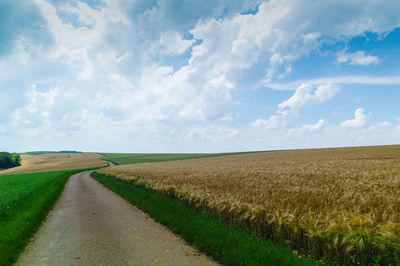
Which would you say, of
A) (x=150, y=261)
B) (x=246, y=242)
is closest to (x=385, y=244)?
(x=246, y=242)

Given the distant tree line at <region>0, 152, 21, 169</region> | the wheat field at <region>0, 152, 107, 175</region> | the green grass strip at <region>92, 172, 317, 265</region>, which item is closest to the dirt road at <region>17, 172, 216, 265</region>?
the green grass strip at <region>92, 172, 317, 265</region>

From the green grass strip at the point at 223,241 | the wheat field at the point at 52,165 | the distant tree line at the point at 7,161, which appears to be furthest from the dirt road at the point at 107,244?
the distant tree line at the point at 7,161

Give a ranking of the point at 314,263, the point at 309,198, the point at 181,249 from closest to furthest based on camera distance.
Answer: the point at 314,263, the point at 181,249, the point at 309,198

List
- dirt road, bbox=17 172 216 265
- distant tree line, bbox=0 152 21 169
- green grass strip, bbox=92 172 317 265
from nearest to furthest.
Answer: green grass strip, bbox=92 172 317 265 → dirt road, bbox=17 172 216 265 → distant tree line, bbox=0 152 21 169

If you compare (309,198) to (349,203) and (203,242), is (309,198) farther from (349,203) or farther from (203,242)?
(203,242)

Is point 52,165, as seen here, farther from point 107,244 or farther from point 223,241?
point 223,241

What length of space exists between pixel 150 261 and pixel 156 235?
6.96 ft

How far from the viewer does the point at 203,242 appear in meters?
6.78

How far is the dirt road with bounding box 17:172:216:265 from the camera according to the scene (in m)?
6.09

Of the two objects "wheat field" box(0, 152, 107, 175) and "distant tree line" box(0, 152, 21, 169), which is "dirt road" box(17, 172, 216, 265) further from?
"distant tree line" box(0, 152, 21, 169)

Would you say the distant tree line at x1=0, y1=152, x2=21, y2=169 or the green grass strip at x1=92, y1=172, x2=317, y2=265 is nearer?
the green grass strip at x1=92, y1=172, x2=317, y2=265

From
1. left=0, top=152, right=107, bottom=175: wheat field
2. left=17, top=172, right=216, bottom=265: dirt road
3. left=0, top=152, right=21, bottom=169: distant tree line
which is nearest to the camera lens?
left=17, top=172, right=216, bottom=265: dirt road

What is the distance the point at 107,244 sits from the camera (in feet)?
23.8

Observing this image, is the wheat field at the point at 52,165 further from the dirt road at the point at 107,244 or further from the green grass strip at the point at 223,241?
the green grass strip at the point at 223,241
